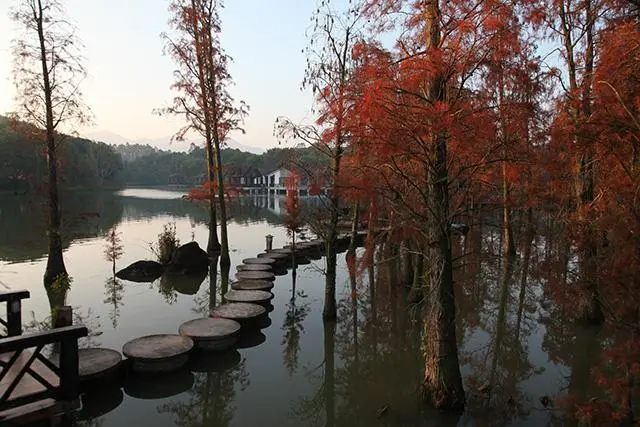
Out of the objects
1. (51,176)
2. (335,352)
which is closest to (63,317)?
(335,352)

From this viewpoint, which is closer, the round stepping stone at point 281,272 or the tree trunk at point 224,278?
the tree trunk at point 224,278

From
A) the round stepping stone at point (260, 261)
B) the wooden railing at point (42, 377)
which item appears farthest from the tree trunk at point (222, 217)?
the wooden railing at point (42, 377)

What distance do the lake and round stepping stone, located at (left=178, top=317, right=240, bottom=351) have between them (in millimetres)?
281

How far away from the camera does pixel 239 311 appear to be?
37.8 ft

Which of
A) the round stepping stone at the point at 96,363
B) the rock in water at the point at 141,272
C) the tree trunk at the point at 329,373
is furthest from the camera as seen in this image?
the rock in water at the point at 141,272

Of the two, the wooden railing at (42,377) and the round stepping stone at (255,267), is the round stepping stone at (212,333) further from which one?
the round stepping stone at (255,267)

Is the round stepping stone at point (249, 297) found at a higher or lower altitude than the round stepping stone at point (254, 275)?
lower

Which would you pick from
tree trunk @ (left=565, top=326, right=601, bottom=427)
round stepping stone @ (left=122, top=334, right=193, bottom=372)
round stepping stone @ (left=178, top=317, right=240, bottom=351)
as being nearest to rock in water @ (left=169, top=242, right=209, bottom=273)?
round stepping stone @ (left=178, top=317, right=240, bottom=351)

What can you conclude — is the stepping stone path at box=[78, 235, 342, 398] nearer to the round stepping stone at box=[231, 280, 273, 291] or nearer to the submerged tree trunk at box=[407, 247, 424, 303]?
the round stepping stone at box=[231, 280, 273, 291]

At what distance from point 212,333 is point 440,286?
531cm

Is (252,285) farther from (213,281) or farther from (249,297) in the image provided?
(213,281)

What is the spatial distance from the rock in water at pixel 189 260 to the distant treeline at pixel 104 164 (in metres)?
4.76

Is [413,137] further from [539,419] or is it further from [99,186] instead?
[99,186]

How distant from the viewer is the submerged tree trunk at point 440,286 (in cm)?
706
